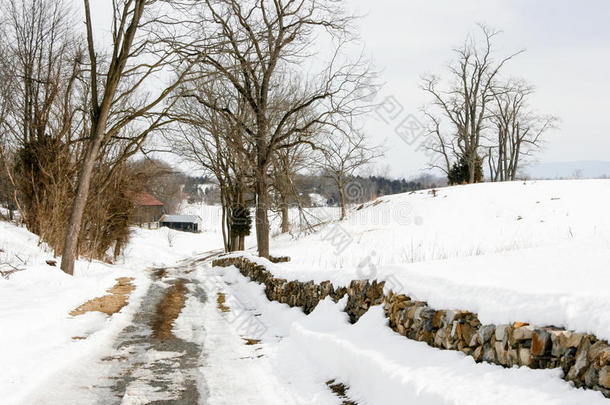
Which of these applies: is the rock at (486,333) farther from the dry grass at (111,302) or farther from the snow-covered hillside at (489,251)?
the dry grass at (111,302)

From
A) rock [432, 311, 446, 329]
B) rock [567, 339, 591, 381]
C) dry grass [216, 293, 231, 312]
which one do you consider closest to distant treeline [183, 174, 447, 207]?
dry grass [216, 293, 231, 312]

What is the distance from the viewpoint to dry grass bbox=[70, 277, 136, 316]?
962 centimetres

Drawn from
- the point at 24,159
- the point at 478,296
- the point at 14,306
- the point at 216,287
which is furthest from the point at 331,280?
the point at 24,159

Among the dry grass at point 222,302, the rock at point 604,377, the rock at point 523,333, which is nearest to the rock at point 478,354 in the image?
the rock at point 523,333

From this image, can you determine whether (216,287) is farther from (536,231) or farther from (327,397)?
(536,231)

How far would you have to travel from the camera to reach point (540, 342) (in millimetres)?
3744

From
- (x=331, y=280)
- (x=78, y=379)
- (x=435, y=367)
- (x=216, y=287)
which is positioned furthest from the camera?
(x=216, y=287)

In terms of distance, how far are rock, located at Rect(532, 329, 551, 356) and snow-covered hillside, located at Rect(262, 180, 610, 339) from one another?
159 mm

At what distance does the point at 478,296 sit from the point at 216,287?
11.9 meters

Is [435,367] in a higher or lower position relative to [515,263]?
lower

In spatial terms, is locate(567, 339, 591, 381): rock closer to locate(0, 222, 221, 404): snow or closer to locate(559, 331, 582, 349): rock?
locate(559, 331, 582, 349): rock

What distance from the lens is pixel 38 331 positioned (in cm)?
718

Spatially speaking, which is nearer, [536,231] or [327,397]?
[327,397]

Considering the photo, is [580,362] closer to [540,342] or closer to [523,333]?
[540,342]
